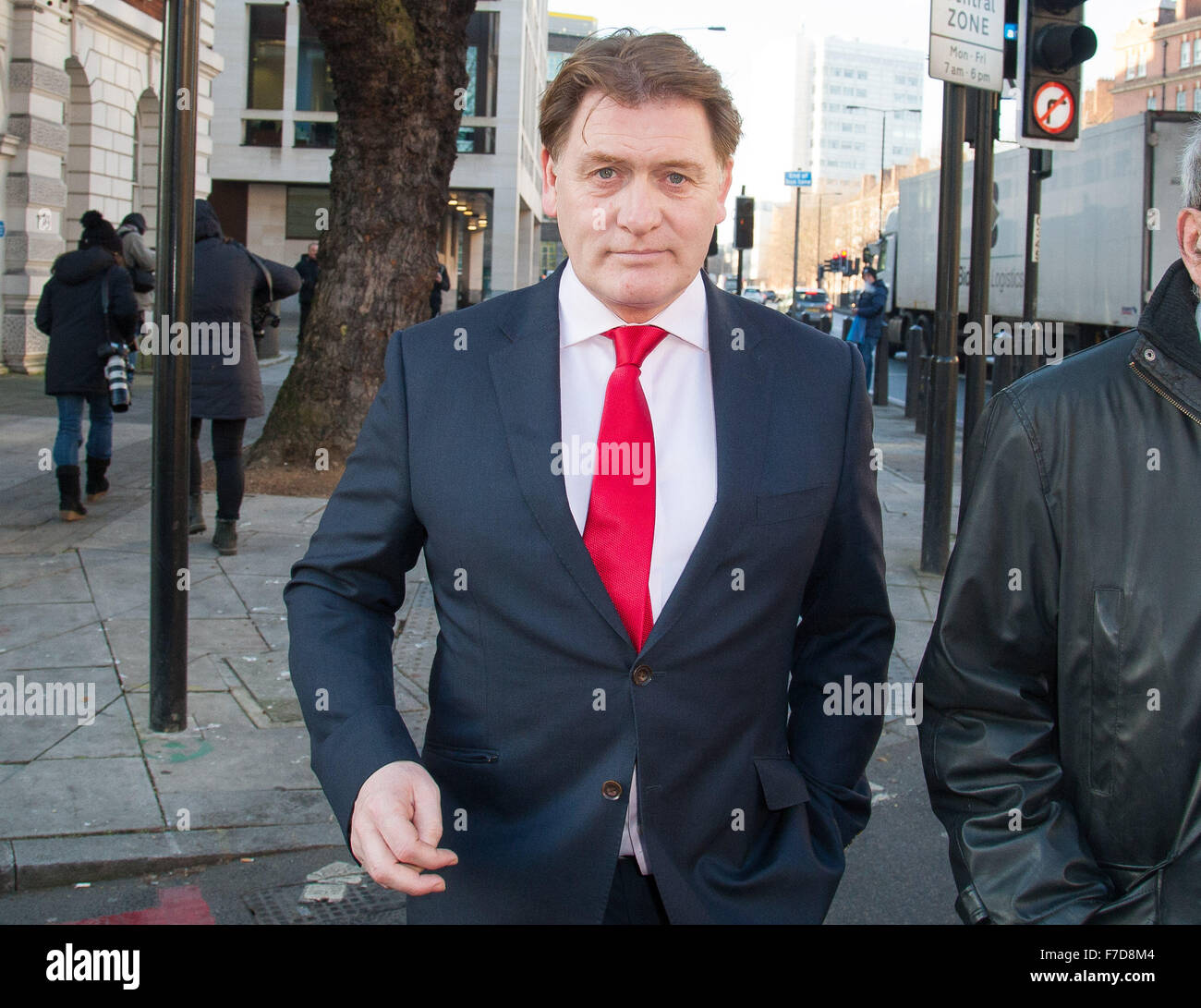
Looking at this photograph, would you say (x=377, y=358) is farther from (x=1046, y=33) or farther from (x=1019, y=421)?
(x=1019, y=421)

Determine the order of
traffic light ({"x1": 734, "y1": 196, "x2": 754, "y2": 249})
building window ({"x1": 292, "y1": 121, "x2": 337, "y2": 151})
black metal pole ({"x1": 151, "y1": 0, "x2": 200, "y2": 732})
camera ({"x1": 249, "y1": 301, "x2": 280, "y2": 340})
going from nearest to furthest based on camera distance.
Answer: black metal pole ({"x1": 151, "y1": 0, "x2": 200, "y2": 732}) < camera ({"x1": 249, "y1": 301, "x2": 280, "y2": 340}) < traffic light ({"x1": 734, "y1": 196, "x2": 754, "y2": 249}) < building window ({"x1": 292, "y1": 121, "x2": 337, "y2": 151})

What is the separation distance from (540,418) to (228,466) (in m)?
6.49

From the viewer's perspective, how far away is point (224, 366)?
27.4ft

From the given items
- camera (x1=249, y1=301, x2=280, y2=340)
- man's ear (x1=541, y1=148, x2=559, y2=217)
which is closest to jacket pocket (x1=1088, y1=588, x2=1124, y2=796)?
man's ear (x1=541, y1=148, x2=559, y2=217)

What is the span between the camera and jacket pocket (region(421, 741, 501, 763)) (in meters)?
2.04

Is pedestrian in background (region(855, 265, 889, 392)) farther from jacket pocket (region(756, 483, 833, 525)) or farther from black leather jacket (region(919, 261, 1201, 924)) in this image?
black leather jacket (region(919, 261, 1201, 924))

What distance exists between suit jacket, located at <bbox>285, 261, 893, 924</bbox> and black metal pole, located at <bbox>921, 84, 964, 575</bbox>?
6.07 meters

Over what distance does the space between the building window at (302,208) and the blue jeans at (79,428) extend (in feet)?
114

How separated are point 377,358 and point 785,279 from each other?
12553cm

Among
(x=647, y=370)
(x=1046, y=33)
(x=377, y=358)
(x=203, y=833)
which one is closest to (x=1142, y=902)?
(x=647, y=370)

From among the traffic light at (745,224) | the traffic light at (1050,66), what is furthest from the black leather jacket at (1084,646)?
the traffic light at (745,224)

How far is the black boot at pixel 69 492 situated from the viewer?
884cm

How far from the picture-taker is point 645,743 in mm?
1961
